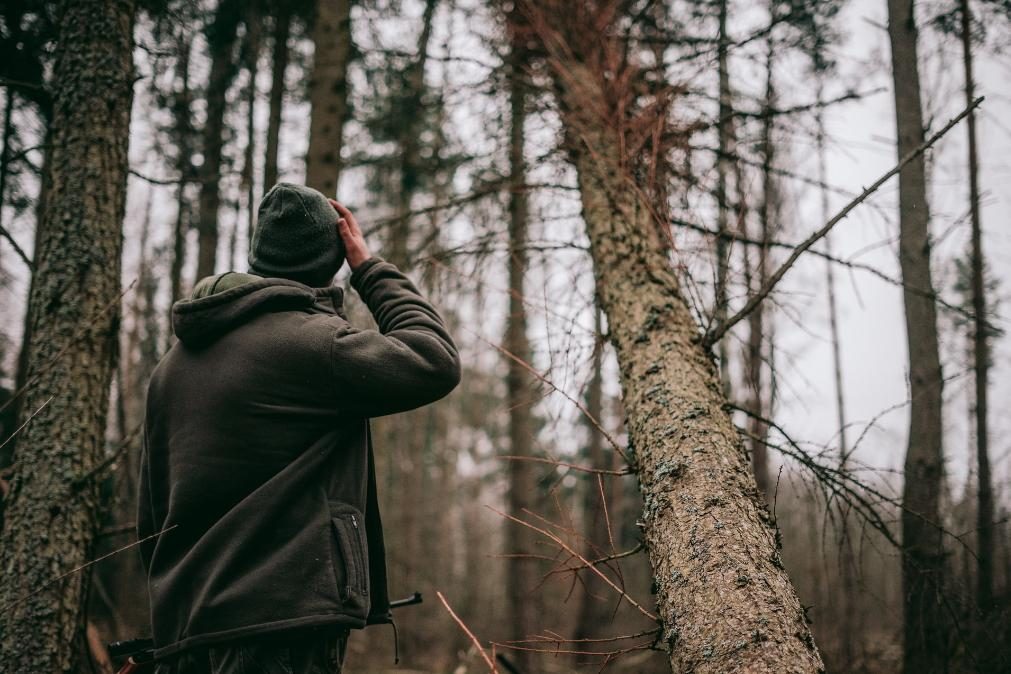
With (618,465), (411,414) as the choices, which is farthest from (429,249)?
(411,414)

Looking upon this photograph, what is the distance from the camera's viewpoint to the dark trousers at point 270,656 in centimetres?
174

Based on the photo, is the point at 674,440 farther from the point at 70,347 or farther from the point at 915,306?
the point at 915,306

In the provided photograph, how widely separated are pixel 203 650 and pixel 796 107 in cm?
426

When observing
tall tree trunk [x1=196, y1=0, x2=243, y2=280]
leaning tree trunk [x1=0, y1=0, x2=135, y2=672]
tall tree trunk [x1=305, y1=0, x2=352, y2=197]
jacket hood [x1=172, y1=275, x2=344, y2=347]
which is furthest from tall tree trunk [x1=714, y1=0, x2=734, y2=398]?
tall tree trunk [x1=196, y1=0, x2=243, y2=280]

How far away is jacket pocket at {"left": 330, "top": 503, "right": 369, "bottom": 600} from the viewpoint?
1833 millimetres

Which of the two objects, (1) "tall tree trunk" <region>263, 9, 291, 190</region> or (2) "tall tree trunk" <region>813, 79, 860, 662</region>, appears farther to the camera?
(1) "tall tree trunk" <region>263, 9, 291, 190</region>

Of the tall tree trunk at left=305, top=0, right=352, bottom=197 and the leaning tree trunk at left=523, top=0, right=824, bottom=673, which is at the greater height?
the tall tree trunk at left=305, top=0, right=352, bottom=197

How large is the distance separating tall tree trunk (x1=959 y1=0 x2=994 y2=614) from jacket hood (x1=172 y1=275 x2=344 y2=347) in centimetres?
503

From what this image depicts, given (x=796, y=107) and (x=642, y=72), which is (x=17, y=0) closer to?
(x=642, y=72)

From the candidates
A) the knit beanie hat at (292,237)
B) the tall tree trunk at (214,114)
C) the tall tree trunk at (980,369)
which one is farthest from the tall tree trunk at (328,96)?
the tall tree trunk at (980,369)

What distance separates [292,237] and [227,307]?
0.36 meters

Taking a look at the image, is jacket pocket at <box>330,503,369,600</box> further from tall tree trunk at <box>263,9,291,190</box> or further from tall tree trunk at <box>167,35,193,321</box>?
tall tree trunk at <box>167,35,193,321</box>

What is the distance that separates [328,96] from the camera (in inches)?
197

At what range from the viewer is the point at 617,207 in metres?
3.74
